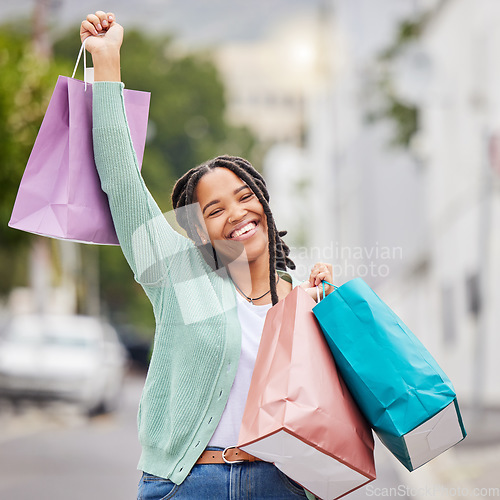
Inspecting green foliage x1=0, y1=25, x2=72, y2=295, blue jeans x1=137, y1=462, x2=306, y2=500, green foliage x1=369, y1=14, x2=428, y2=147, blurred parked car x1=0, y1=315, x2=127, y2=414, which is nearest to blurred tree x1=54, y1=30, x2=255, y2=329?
green foliage x1=369, y1=14, x2=428, y2=147

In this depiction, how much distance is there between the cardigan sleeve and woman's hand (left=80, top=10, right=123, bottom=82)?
4 cm

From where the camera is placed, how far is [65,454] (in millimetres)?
9250

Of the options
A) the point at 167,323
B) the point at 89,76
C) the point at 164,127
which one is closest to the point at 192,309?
the point at 167,323

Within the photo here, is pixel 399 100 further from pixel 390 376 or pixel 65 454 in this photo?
pixel 390 376

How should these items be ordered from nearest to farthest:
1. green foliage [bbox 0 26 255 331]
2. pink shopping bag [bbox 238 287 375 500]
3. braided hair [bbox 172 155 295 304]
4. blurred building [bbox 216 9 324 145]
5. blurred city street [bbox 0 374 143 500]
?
pink shopping bag [bbox 238 287 375 500] → braided hair [bbox 172 155 295 304] → blurred city street [bbox 0 374 143 500] → green foliage [bbox 0 26 255 331] → blurred building [bbox 216 9 324 145]

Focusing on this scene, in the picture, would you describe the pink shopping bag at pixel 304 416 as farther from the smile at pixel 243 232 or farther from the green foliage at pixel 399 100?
the green foliage at pixel 399 100

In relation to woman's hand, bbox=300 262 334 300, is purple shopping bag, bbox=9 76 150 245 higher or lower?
higher

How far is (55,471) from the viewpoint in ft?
26.4

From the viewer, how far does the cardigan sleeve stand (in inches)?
81.0

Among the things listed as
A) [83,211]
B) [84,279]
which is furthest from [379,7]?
[83,211]

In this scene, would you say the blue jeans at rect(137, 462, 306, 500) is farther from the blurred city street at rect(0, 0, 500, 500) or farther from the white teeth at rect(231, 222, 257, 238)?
the white teeth at rect(231, 222, 257, 238)

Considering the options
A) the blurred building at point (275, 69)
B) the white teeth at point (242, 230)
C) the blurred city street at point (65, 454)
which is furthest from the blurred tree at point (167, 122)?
the white teeth at point (242, 230)

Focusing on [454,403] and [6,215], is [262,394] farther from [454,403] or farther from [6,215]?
[6,215]

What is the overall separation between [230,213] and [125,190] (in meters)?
0.29
